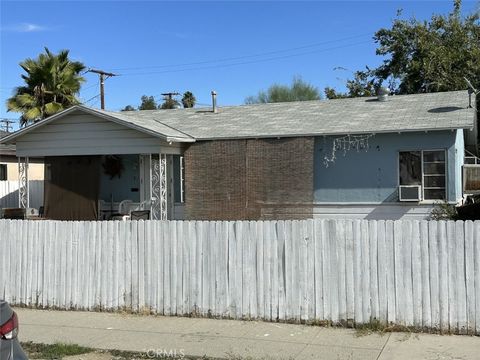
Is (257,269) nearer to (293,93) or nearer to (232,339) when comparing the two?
(232,339)

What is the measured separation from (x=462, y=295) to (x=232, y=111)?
43.1 feet

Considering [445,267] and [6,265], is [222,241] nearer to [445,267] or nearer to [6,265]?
[445,267]

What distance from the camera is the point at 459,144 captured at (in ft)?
47.5

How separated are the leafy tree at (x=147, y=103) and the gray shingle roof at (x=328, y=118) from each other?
54304 millimetres

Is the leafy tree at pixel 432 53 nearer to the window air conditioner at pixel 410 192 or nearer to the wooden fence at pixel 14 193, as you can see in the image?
the window air conditioner at pixel 410 192

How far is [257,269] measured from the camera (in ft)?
24.7

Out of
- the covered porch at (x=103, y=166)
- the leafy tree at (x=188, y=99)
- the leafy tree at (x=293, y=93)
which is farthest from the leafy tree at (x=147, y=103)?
the covered porch at (x=103, y=166)

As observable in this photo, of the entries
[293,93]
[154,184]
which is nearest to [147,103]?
[293,93]

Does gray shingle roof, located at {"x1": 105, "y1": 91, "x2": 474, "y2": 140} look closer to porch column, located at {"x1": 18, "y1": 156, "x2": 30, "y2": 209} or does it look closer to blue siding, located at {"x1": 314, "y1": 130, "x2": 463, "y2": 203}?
blue siding, located at {"x1": 314, "y1": 130, "x2": 463, "y2": 203}

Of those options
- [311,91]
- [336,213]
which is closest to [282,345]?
[336,213]

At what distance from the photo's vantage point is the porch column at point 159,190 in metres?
15.3

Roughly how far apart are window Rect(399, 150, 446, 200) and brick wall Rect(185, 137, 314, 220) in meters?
2.39

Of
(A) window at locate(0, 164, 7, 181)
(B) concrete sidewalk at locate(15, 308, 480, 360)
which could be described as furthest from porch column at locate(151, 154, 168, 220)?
(A) window at locate(0, 164, 7, 181)

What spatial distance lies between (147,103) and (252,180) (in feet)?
212
